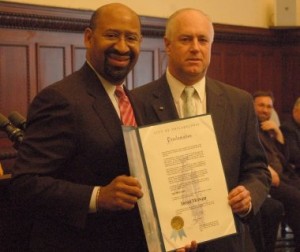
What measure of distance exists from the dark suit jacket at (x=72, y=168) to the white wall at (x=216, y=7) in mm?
3585

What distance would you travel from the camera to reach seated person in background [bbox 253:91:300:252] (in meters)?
4.88

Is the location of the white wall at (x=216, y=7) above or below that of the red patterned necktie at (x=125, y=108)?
above

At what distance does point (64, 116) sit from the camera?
1.90 meters

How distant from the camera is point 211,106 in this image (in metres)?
2.51

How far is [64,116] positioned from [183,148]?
44cm

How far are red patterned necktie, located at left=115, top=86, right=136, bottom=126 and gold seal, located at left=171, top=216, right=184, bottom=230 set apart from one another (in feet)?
1.20

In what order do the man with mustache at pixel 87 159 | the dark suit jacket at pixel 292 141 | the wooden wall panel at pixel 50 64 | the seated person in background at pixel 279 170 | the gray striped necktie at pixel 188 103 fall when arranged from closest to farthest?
the man with mustache at pixel 87 159 → the gray striped necktie at pixel 188 103 → the seated person in background at pixel 279 170 → the dark suit jacket at pixel 292 141 → the wooden wall panel at pixel 50 64

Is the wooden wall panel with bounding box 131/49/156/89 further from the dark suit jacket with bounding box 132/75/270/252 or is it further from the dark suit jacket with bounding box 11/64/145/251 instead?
the dark suit jacket with bounding box 11/64/145/251

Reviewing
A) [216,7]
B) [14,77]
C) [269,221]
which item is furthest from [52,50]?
[216,7]

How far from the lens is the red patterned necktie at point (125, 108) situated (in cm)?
208

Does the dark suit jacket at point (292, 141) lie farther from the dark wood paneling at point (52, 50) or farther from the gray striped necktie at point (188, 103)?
the gray striped necktie at point (188, 103)

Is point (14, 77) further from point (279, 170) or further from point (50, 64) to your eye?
point (279, 170)

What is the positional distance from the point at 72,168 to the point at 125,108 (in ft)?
1.02

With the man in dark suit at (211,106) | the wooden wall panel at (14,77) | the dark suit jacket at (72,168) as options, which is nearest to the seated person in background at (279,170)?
the wooden wall panel at (14,77)
